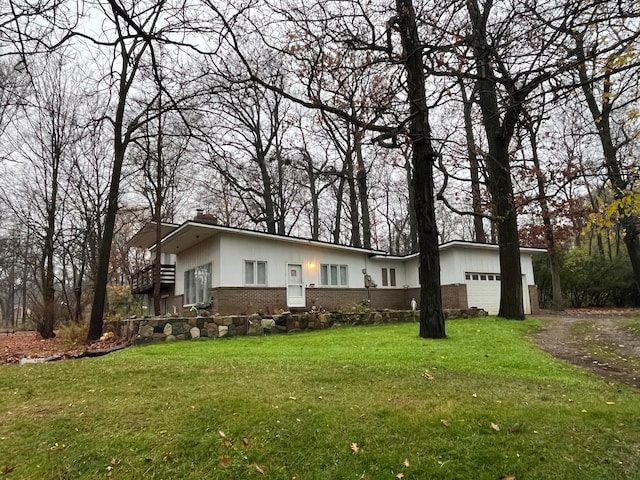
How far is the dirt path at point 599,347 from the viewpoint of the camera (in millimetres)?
6596

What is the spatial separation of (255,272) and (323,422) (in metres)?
12.6

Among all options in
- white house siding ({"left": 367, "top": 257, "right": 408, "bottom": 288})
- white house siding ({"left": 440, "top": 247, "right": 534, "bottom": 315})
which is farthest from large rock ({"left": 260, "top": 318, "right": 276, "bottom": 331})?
white house siding ({"left": 440, "top": 247, "right": 534, "bottom": 315})

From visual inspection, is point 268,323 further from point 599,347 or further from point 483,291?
point 483,291

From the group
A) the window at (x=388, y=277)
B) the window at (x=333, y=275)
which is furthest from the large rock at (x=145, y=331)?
the window at (x=388, y=277)

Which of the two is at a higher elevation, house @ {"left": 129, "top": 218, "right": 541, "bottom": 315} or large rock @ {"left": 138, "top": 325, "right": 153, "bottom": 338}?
house @ {"left": 129, "top": 218, "right": 541, "bottom": 315}

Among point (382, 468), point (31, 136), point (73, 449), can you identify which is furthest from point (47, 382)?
point (31, 136)

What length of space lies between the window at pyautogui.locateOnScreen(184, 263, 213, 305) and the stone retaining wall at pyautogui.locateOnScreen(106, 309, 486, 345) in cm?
396

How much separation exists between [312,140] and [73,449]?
23292 mm

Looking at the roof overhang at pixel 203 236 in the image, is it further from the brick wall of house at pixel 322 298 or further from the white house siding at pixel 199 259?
the brick wall of house at pixel 322 298

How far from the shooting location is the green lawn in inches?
135

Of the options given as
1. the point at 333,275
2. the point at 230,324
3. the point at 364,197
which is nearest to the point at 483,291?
the point at 333,275

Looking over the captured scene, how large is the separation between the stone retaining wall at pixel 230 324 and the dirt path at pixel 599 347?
15.1 feet

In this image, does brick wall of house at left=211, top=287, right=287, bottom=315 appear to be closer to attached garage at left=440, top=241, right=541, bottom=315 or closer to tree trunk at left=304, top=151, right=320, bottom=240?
attached garage at left=440, top=241, right=541, bottom=315

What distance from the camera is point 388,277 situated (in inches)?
810
